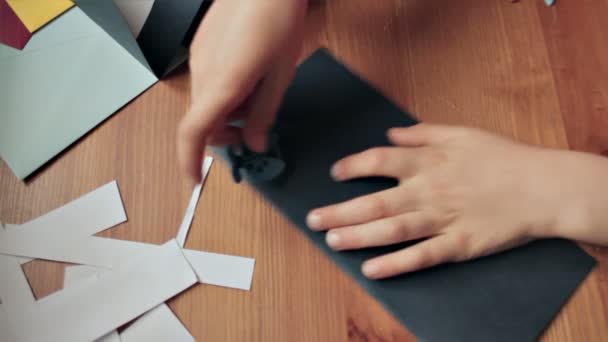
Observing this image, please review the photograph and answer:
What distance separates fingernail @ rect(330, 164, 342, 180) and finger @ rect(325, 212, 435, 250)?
0.16 ft

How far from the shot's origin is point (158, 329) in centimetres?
39

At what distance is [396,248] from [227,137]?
0.59 feet

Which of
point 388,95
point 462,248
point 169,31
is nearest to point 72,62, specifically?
point 169,31

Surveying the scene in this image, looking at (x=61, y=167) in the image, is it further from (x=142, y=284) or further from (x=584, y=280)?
(x=584, y=280)

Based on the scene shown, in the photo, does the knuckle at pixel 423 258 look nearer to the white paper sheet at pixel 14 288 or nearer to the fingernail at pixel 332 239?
the fingernail at pixel 332 239

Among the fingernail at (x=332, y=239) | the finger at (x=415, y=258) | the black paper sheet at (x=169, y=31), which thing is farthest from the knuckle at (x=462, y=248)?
the black paper sheet at (x=169, y=31)

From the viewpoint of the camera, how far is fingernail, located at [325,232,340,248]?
1.30 ft

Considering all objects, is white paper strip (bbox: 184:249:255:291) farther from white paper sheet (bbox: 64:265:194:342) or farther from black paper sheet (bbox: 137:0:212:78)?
black paper sheet (bbox: 137:0:212:78)

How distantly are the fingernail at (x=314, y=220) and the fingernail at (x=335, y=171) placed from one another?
0.04m

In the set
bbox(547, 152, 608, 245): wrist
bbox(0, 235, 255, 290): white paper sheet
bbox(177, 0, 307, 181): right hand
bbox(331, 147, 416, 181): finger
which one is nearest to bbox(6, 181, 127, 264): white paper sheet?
bbox(0, 235, 255, 290): white paper sheet

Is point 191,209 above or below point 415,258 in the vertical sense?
above

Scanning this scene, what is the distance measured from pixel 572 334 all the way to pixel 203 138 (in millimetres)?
347

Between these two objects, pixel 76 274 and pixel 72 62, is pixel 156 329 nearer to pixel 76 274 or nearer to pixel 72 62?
pixel 76 274

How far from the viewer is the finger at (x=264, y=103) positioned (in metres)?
0.38
